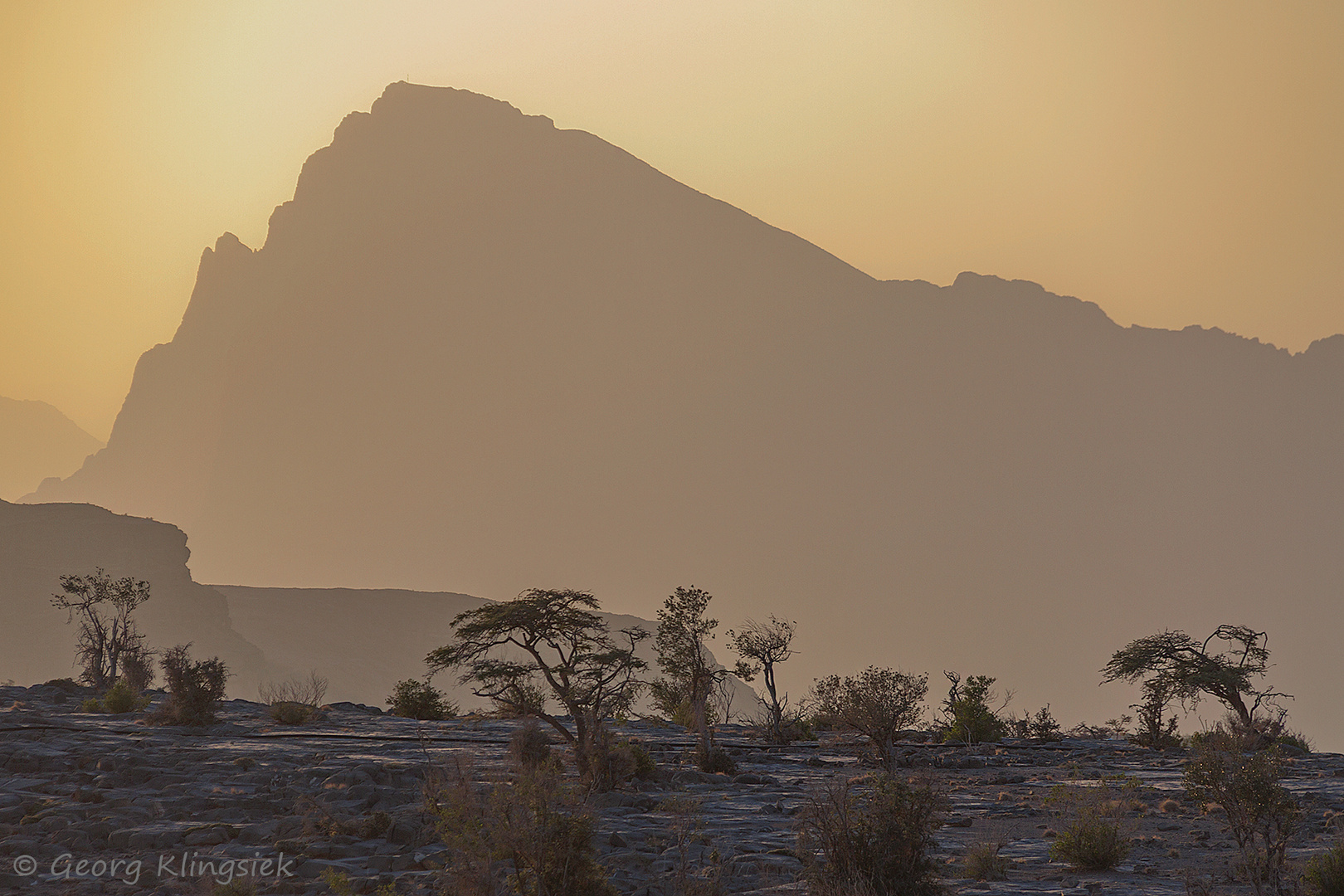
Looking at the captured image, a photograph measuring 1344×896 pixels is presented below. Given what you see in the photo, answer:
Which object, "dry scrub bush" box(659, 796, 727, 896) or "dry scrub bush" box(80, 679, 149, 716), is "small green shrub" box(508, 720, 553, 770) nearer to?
"dry scrub bush" box(659, 796, 727, 896)

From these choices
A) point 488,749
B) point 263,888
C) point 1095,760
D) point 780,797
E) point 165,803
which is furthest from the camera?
point 1095,760

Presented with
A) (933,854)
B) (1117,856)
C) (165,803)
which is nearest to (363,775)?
(165,803)

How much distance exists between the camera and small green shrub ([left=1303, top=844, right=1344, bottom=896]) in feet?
43.7

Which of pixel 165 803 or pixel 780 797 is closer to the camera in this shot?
pixel 165 803

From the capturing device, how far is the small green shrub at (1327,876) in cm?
1333

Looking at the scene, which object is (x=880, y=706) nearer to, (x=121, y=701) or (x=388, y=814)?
(x=388, y=814)

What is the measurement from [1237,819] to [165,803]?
64.3ft

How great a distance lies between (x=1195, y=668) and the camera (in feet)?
102

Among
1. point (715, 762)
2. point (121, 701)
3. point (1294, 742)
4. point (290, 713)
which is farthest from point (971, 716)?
point (121, 701)

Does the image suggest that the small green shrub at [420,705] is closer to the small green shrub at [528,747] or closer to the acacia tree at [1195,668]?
the small green shrub at [528,747]

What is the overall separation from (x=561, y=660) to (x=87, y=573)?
130063mm

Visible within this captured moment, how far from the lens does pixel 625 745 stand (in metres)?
23.1

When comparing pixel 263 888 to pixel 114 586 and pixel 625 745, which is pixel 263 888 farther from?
pixel 114 586

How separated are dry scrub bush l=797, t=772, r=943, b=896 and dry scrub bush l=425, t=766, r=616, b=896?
10.6ft
